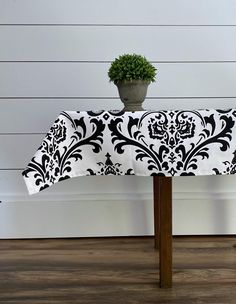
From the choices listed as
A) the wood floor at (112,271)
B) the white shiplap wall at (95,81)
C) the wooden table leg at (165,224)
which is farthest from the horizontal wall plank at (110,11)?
the wood floor at (112,271)

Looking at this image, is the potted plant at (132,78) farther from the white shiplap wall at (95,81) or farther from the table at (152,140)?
the white shiplap wall at (95,81)

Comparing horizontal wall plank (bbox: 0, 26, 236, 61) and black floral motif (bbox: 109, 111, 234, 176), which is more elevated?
horizontal wall plank (bbox: 0, 26, 236, 61)

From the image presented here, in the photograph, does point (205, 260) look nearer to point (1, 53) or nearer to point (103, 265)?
point (103, 265)

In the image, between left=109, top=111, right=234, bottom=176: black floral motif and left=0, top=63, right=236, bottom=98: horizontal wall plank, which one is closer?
left=109, top=111, right=234, bottom=176: black floral motif

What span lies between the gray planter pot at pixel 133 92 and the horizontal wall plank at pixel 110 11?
2.02 ft

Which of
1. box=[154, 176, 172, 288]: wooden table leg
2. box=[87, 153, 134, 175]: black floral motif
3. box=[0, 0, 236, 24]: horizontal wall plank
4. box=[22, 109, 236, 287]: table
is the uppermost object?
box=[0, 0, 236, 24]: horizontal wall plank

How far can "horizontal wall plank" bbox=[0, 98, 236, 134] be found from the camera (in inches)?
65.1

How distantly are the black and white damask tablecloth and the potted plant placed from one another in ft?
0.37

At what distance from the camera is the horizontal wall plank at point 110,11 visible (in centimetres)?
163

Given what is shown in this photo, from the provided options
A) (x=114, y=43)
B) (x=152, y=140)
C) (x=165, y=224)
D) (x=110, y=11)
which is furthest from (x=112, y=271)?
(x=110, y=11)

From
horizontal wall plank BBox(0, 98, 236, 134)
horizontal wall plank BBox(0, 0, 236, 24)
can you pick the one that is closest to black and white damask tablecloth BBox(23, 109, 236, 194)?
horizontal wall plank BBox(0, 98, 236, 134)

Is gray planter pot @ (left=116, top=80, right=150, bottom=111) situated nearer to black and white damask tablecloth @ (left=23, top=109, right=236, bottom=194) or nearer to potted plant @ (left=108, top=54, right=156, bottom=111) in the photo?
potted plant @ (left=108, top=54, right=156, bottom=111)

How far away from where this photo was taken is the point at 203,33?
166 centimetres

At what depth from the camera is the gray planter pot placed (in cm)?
A: 115
